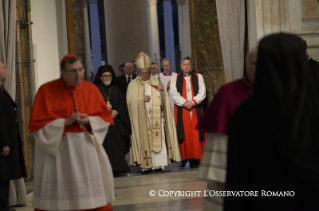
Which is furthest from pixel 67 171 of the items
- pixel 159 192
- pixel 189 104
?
pixel 189 104

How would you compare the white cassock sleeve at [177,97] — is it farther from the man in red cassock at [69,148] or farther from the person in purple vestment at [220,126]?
the person in purple vestment at [220,126]

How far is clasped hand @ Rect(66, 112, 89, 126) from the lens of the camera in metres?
4.92

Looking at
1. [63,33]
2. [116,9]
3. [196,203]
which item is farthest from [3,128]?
[116,9]

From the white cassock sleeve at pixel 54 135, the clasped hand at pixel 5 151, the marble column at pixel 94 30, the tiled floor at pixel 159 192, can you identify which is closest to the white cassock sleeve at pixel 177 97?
the tiled floor at pixel 159 192

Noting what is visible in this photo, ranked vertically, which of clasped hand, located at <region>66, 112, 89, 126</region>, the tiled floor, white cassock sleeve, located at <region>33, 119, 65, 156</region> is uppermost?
clasped hand, located at <region>66, 112, 89, 126</region>

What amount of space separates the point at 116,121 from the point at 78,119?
5.29 m

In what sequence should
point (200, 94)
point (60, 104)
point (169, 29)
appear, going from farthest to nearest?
point (169, 29) < point (200, 94) < point (60, 104)

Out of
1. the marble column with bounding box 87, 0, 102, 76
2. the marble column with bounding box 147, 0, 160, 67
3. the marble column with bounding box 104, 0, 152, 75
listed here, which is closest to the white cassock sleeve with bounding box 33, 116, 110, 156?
the marble column with bounding box 147, 0, 160, 67

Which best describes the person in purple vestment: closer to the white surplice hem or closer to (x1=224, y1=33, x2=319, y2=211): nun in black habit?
(x1=224, y1=33, x2=319, y2=211): nun in black habit

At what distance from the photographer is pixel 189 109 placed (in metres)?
10.5

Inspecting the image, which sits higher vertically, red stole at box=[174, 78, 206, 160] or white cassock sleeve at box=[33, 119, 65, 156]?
white cassock sleeve at box=[33, 119, 65, 156]

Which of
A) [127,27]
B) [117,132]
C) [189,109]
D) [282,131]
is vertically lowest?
[117,132]

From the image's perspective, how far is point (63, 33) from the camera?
1124 cm

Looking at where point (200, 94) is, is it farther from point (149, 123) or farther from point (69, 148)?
point (69, 148)
